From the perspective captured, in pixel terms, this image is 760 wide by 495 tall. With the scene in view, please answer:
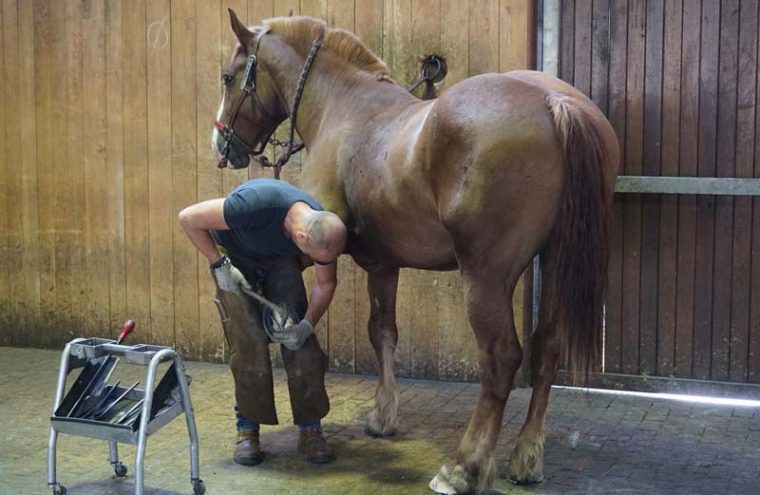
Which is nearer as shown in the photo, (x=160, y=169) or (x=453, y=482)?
(x=453, y=482)

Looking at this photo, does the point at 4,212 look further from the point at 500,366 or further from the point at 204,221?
the point at 500,366

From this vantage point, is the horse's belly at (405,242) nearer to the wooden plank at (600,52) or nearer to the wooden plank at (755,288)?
the wooden plank at (600,52)

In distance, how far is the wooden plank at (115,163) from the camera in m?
6.57

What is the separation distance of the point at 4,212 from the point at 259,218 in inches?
144

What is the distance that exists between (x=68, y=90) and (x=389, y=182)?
3.42 metres

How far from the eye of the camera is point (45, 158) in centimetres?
684

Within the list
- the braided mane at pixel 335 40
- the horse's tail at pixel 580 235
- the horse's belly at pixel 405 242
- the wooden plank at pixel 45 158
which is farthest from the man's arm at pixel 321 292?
the wooden plank at pixel 45 158

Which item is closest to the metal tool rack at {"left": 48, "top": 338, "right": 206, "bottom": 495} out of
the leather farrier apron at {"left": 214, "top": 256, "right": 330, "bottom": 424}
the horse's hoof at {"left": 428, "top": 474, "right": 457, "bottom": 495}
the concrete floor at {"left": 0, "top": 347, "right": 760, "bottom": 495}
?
the concrete floor at {"left": 0, "top": 347, "right": 760, "bottom": 495}

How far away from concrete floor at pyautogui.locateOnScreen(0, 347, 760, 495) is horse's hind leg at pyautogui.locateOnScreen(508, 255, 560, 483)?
74 millimetres

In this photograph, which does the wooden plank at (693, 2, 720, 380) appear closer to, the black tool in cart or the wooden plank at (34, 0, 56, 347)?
the black tool in cart

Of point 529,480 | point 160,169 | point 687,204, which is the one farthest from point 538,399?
point 160,169

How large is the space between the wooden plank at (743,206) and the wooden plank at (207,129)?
3.13 m

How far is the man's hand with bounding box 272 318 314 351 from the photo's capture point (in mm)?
4191

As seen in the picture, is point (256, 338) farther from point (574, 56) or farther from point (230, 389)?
point (574, 56)
